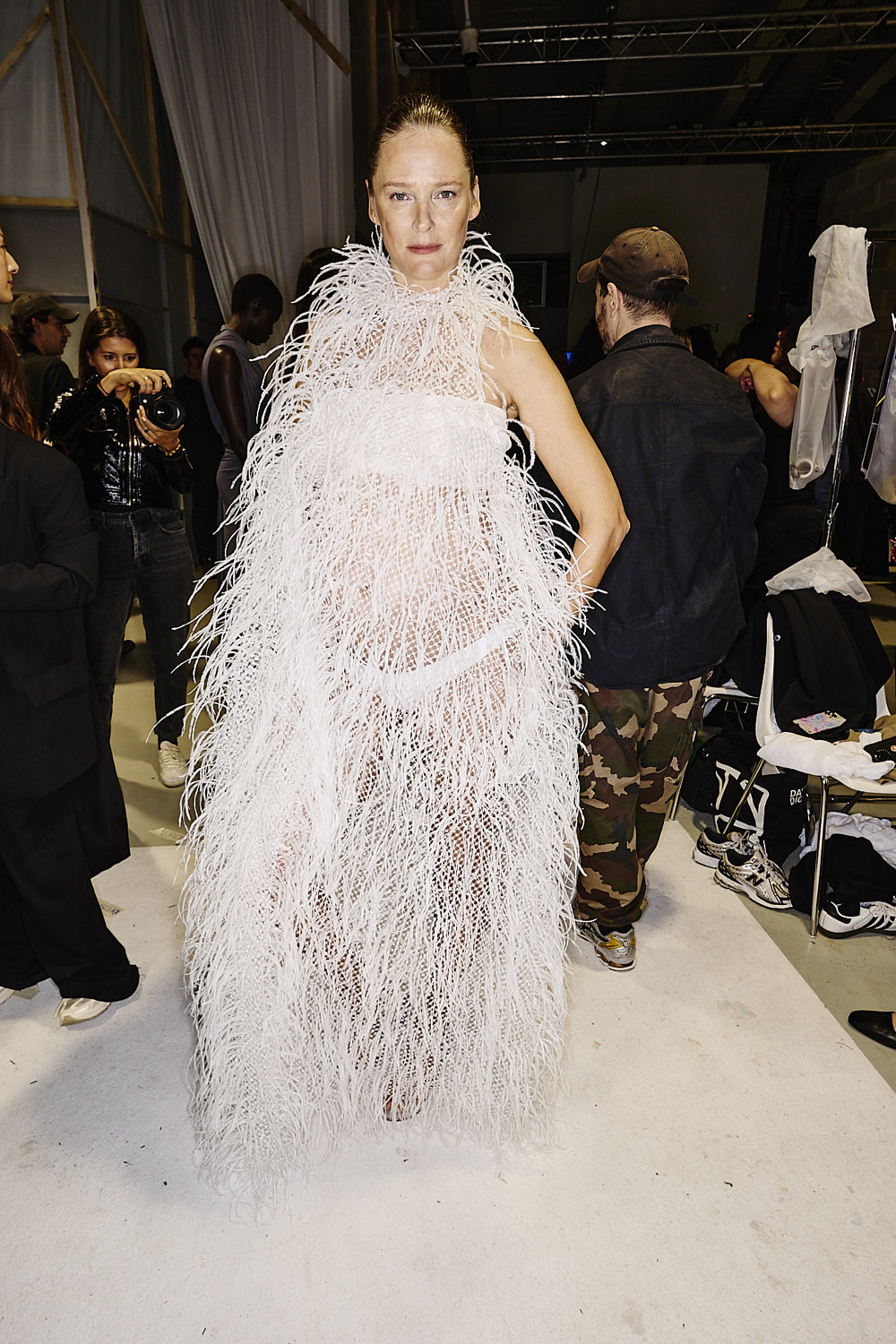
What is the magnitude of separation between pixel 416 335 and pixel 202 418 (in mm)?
4642

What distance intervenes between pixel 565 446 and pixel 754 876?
1.66 m

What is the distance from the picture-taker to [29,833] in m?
1.67

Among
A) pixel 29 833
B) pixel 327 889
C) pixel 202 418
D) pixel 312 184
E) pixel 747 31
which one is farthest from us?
pixel 747 31

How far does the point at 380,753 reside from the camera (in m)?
1.32

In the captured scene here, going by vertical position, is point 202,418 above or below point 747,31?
below

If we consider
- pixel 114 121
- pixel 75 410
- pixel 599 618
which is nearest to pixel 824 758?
pixel 599 618

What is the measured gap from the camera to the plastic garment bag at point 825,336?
2510 mm

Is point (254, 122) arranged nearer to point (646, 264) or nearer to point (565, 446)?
point (646, 264)

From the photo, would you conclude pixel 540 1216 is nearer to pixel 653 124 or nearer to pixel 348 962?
pixel 348 962

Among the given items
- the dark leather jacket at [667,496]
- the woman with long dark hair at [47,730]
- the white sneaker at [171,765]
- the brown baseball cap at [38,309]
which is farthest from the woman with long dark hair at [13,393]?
the brown baseball cap at [38,309]

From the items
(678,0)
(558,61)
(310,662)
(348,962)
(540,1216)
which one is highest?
(678,0)

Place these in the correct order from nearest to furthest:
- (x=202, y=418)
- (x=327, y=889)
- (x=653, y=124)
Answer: (x=327, y=889), (x=202, y=418), (x=653, y=124)

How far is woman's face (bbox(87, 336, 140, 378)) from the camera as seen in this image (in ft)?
8.17

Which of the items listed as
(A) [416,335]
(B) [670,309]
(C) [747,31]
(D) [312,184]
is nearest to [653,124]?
(C) [747,31]
